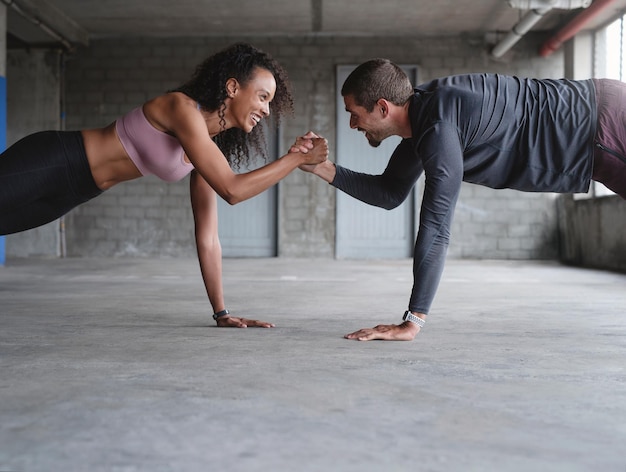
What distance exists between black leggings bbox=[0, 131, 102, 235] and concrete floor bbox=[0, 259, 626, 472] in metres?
0.49

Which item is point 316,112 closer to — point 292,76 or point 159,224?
point 292,76

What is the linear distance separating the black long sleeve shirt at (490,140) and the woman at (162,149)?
18.0 inches

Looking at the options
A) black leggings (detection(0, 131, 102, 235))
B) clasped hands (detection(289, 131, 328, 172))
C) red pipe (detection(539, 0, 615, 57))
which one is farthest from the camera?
red pipe (detection(539, 0, 615, 57))

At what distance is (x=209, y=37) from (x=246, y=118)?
781 centimetres

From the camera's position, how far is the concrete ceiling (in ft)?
27.6

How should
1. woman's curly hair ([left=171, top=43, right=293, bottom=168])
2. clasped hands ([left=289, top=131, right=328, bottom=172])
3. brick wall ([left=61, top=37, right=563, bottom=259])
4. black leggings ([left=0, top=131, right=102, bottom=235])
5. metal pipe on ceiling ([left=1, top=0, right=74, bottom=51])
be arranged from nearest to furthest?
black leggings ([left=0, top=131, right=102, bottom=235]) < woman's curly hair ([left=171, top=43, right=293, bottom=168]) < clasped hands ([left=289, top=131, right=328, bottom=172]) < metal pipe on ceiling ([left=1, top=0, right=74, bottom=51]) < brick wall ([left=61, top=37, right=563, bottom=259])

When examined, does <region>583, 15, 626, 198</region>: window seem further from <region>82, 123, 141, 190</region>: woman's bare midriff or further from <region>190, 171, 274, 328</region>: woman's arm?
<region>82, 123, 141, 190</region>: woman's bare midriff

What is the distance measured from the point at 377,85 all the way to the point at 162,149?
819mm

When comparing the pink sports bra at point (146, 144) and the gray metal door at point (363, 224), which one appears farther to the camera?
the gray metal door at point (363, 224)

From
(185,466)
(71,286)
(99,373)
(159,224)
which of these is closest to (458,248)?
(159,224)

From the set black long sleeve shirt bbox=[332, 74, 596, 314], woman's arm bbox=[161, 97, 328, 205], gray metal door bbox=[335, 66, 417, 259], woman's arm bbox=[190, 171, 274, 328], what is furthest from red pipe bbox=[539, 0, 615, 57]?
woman's arm bbox=[161, 97, 328, 205]

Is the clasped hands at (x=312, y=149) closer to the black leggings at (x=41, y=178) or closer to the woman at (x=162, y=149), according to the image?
the woman at (x=162, y=149)

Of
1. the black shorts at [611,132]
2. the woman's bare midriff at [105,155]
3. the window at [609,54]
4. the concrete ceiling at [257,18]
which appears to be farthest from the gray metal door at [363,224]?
the woman's bare midriff at [105,155]

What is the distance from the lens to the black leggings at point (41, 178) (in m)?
2.29
